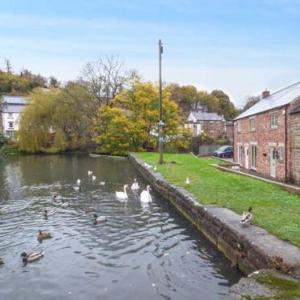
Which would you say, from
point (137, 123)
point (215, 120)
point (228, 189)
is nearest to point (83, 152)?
point (137, 123)

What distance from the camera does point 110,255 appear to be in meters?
11.7

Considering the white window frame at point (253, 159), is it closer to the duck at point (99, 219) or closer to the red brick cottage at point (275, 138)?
the red brick cottage at point (275, 138)

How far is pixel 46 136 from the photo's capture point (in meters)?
66.4

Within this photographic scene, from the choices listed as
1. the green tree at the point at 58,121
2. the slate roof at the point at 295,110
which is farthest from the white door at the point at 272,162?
the green tree at the point at 58,121

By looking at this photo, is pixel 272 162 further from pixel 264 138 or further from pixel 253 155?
pixel 253 155

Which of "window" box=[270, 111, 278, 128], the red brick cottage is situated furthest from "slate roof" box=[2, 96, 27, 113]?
"window" box=[270, 111, 278, 128]

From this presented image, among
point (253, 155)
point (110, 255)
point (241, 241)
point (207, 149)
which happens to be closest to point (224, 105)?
point (207, 149)

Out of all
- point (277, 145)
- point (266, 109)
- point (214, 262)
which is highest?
point (266, 109)

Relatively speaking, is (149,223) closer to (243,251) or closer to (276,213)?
(276,213)

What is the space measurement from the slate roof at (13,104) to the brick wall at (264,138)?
67521 mm

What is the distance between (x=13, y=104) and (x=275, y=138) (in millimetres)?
80186

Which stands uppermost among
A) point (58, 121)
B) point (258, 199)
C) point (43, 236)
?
point (58, 121)

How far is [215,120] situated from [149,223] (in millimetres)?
75897

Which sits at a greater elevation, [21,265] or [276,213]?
[276,213]
